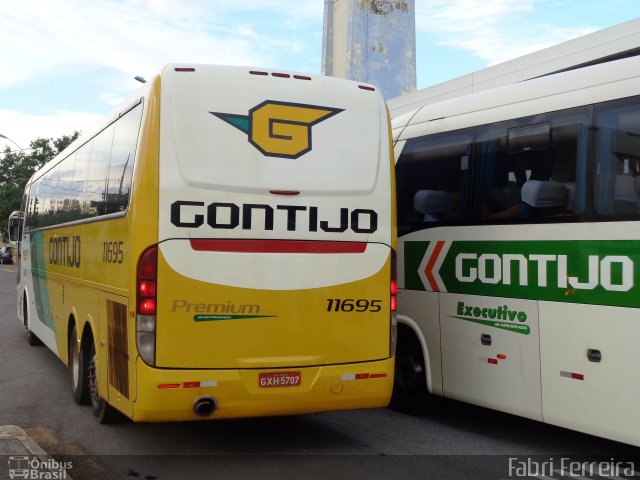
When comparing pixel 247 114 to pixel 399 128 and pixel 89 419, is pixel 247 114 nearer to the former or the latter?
pixel 399 128

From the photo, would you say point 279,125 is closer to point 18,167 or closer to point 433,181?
point 433,181

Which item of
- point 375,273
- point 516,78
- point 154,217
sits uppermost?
point 516,78

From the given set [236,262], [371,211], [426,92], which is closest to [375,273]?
[371,211]

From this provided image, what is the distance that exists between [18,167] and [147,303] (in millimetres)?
59850

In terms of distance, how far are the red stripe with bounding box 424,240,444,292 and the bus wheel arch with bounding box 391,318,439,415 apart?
558 millimetres

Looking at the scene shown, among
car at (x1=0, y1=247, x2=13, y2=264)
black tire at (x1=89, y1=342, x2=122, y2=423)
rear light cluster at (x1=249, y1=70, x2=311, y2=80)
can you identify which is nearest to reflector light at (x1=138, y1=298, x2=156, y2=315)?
black tire at (x1=89, y1=342, x2=122, y2=423)

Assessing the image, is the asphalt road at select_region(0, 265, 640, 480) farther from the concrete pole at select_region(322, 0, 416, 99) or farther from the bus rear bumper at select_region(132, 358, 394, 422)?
the concrete pole at select_region(322, 0, 416, 99)

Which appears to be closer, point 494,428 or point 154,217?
point 154,217

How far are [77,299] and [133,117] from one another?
108 inches

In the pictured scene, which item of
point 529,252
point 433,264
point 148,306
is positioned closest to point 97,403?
point 148,306

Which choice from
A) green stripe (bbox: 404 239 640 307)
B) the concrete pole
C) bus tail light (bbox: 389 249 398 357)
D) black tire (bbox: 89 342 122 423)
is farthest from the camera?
the concrete pole

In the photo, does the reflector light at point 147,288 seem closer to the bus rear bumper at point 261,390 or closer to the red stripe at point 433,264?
the bus rear bumper at point 261,390

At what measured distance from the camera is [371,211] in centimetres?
666

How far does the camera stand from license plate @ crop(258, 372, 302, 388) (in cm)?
614
